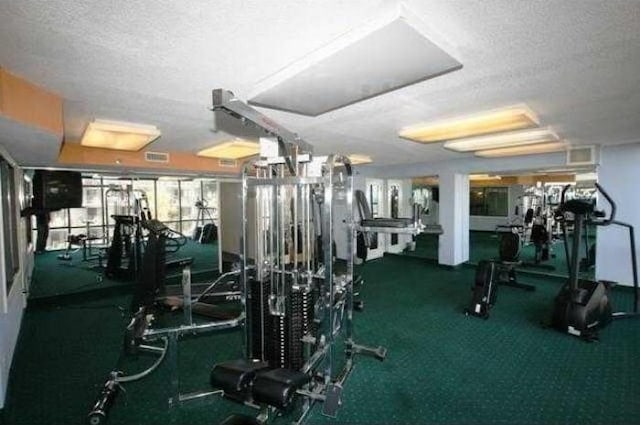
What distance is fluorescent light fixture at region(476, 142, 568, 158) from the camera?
469 centimetres

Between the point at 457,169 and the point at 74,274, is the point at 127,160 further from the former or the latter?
the point at 457,169

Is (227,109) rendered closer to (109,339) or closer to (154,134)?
(154,134)

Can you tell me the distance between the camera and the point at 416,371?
9.33 feet

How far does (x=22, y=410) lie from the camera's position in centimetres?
235

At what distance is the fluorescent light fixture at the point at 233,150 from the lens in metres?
4.29

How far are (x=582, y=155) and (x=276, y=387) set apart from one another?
5799 mm

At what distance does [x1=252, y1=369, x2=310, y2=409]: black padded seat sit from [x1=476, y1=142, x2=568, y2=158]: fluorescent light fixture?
4.70 metres

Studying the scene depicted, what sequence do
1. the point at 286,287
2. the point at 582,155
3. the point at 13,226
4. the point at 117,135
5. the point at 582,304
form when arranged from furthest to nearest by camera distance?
the point at 582,155 → the point at 13,226 → the point at 117,135 → the point at 582,304 → the point at 286,287

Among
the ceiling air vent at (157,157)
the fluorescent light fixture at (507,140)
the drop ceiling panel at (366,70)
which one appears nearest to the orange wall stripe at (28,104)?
the drop ceiling panel at (366,70)

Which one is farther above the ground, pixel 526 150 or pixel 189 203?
pixel 526 150

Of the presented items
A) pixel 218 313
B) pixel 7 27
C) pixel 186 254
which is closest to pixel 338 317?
pixel 218 313

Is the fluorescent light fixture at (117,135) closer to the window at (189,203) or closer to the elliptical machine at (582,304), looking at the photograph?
the elliptical machine at (582,304)

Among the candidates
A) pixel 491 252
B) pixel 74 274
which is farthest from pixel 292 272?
pixel 491 252

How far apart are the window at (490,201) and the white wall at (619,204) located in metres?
7.27
